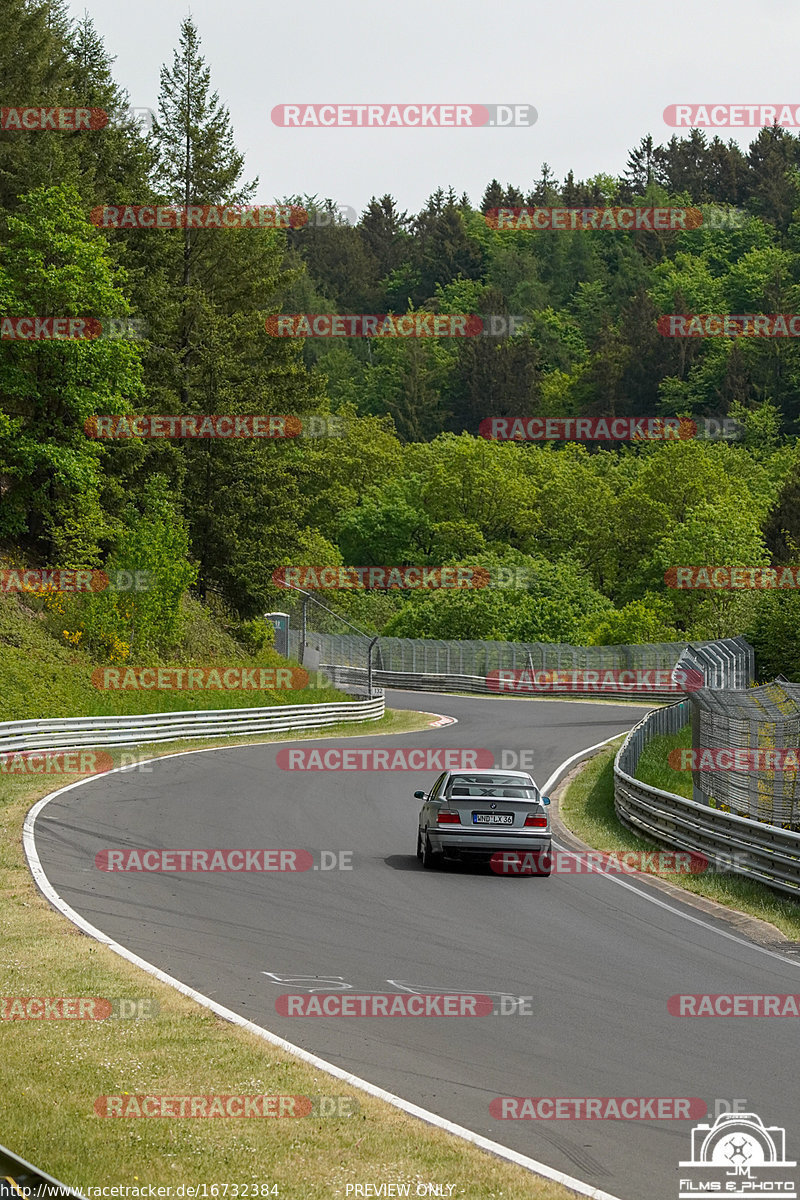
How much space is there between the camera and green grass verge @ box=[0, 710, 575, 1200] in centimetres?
640

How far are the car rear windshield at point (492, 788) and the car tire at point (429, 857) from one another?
0.70m

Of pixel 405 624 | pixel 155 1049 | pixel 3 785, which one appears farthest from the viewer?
pixel 405 624

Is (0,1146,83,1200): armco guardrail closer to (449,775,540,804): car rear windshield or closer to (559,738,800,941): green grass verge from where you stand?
(559,738,800,941): green grass verge

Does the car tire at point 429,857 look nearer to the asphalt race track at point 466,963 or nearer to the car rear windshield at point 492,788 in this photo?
the asphalt race track at point 466,963

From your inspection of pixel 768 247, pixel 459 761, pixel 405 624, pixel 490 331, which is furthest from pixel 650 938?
pixel 768 247

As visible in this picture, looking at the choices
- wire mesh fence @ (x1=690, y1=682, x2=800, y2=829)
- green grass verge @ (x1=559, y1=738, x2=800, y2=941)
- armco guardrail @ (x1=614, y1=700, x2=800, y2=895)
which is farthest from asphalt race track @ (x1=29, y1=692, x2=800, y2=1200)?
wire mesh fence @ (x1=690, y1=682, x2=800, y2=829)

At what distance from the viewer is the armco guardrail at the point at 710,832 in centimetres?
1577

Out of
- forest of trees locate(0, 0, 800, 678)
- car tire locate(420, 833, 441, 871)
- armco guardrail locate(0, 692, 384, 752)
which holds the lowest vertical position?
armco guardrail locate(0, 692, 384, 752)

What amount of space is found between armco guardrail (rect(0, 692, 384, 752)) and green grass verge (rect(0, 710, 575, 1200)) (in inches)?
817

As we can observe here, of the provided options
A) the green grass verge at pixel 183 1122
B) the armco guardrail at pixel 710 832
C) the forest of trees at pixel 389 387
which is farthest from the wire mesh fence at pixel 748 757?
the forest of trees at pixel 389 387

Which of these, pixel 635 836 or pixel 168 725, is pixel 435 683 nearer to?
pixel 168 725

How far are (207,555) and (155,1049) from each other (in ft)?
158

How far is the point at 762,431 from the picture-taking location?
138 meters

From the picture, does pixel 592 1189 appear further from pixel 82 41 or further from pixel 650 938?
pixel 82 41
